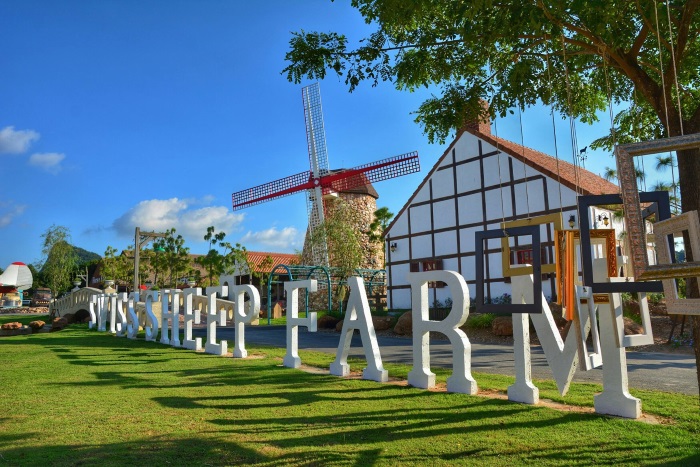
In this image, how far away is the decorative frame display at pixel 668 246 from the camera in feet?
6.72

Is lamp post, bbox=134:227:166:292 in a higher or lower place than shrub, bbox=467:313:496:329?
higher

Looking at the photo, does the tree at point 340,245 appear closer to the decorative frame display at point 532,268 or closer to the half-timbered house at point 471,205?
the half-timbered house at point 471,205

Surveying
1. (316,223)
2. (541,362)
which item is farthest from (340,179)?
(541,362)

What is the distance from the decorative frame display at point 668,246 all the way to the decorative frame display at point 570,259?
2.89 ft

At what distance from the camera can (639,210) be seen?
223cm

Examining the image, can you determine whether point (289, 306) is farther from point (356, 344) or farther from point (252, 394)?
point (356, 344)

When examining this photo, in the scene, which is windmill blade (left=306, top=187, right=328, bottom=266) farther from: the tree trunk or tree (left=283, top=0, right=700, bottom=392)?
the tree trunk

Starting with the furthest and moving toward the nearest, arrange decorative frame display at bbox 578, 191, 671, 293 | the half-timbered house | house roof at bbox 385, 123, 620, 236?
the half-timbered house < house roof at bbox 385, 123, 620, 236 < decorative frame display at bbox 578, 191, 671, 293

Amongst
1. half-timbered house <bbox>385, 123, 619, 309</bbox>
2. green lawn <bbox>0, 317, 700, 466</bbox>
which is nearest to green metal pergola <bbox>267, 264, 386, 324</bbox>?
half-timbered house <bbox>385, 123, 619, 309</bbox>

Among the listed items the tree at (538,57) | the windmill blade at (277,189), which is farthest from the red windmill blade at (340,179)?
the tree at (538,57)

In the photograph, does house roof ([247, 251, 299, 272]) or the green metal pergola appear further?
house roof ([247, 251, 299, 272])

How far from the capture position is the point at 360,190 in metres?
35.8

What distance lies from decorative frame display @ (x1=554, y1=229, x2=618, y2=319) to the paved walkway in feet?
14.8

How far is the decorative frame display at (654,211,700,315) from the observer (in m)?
2.05
